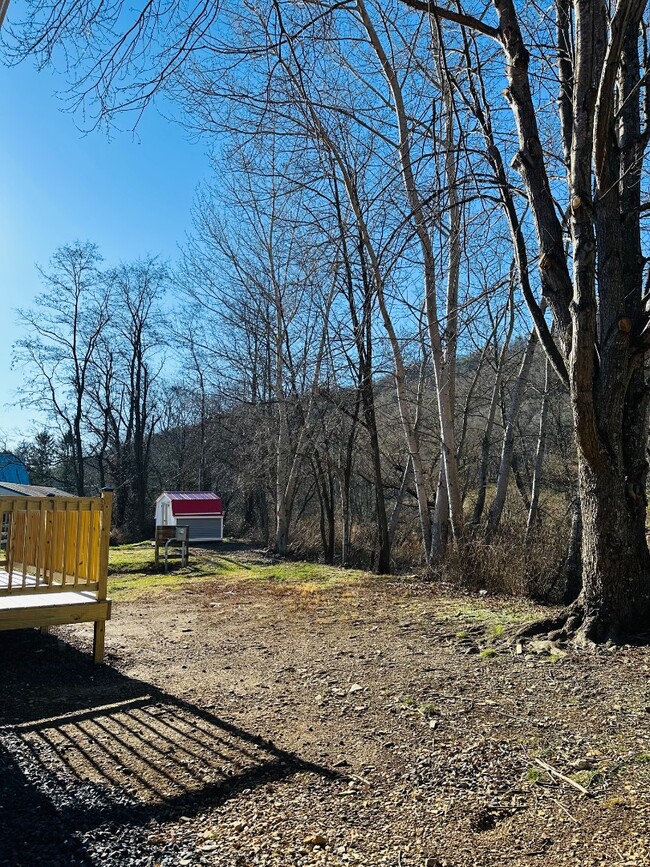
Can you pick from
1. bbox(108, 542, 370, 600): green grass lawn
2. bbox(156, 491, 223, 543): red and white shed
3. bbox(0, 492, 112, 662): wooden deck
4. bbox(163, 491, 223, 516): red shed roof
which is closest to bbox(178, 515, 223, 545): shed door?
bbox(156, 491, 223, 543): red and white shed

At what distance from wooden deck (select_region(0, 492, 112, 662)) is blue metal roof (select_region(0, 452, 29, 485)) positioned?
1525 cm

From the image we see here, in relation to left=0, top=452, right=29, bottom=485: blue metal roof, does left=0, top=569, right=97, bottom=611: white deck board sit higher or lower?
lower

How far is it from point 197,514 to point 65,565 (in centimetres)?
1262

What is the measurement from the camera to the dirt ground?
234 centimetres

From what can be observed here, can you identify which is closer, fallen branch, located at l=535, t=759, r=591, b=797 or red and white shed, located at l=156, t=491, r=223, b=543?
fallen branch, located at l=535, t=759, r=591, b=797

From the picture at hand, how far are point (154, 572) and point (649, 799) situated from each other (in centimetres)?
1119

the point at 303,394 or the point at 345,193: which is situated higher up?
the point at 345,193

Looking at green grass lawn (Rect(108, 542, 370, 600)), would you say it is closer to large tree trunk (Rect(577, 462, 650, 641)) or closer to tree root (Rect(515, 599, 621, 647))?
tree root (Rect(515, 599, 621, 647))

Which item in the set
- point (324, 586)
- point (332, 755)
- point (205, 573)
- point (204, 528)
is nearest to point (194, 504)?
point (204, 528)

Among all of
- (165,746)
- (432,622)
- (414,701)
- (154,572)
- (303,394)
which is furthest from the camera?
(303,394)

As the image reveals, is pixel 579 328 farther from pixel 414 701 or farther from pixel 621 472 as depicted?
pixel 414 701

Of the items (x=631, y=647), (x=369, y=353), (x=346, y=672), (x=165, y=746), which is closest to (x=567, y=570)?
(x=631, y=647)

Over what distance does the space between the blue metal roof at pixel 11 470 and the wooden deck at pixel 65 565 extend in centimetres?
1525

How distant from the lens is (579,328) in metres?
4.02
